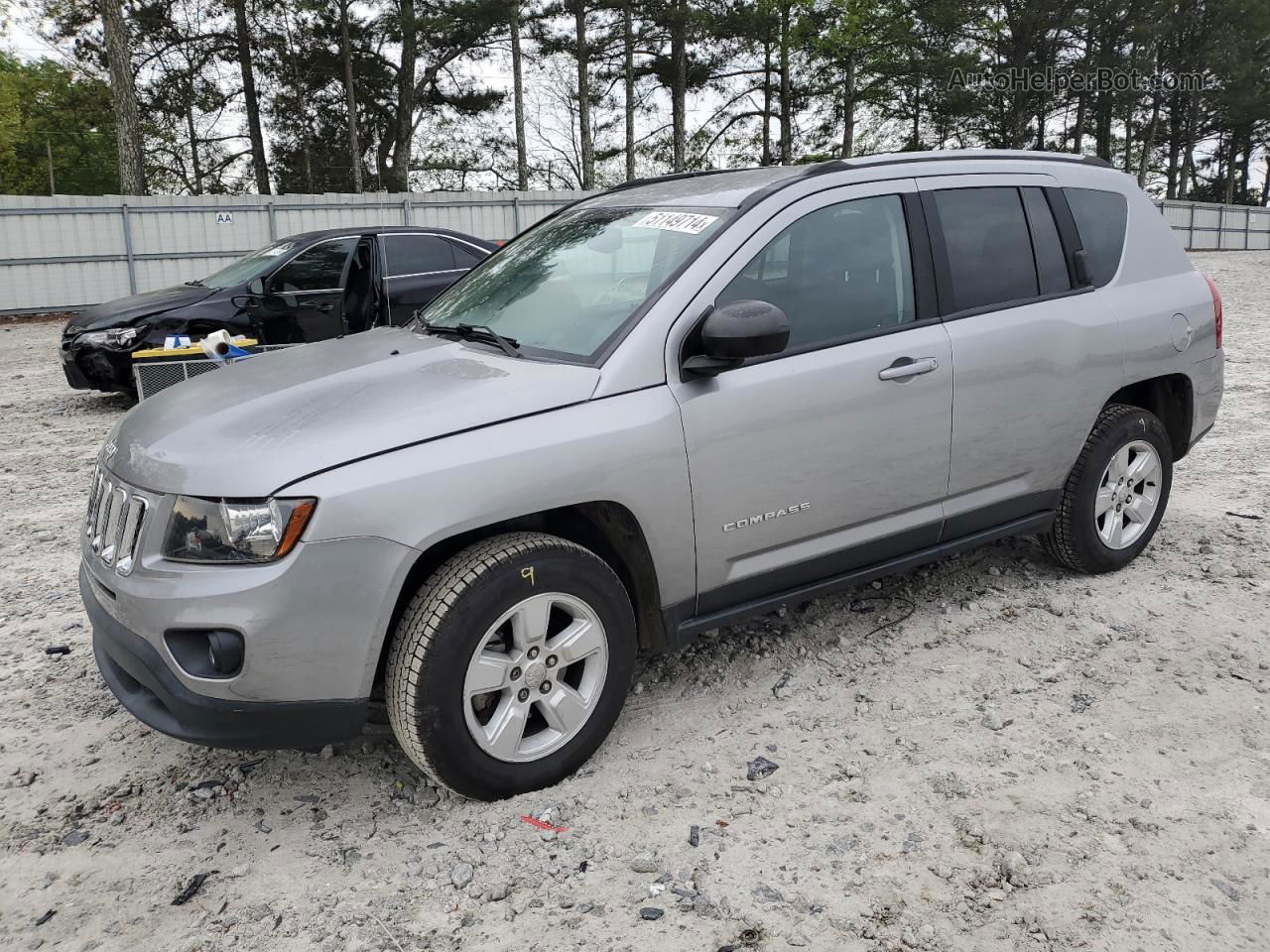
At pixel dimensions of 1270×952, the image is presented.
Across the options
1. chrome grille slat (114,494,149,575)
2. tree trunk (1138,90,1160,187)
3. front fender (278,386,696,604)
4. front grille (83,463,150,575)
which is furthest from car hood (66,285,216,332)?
tree trunk (1138,90,1160,187)

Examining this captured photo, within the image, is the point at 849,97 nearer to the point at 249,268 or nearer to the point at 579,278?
the point at 249,268

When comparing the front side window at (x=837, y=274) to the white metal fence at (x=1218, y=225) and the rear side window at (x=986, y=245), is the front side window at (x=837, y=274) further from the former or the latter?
the white metal fence at (x=1218, y=225)

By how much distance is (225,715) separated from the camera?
103 inches

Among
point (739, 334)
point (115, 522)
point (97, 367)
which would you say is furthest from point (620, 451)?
point (97, 367)

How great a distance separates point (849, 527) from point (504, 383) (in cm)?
141

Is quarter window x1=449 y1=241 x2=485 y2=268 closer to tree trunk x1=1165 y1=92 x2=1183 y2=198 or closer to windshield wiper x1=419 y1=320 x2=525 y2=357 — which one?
windshield wiper x1=419 y1=320 x2=525 y2=357

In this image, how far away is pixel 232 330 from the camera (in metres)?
9.29

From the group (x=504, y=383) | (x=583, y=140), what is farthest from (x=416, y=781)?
(x=583, y=140)

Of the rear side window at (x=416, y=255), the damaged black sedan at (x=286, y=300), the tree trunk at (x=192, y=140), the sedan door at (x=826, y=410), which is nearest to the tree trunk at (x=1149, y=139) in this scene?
the tree trunk at (x=192, y=140)

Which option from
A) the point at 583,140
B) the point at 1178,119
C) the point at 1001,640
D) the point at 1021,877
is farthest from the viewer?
the point at 1178,119

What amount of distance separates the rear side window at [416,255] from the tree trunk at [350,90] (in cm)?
2197

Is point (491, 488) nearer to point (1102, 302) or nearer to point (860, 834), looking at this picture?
point (860, 834)

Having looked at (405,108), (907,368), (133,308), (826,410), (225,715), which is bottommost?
(225,715)

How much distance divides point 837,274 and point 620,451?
46.7 inches
